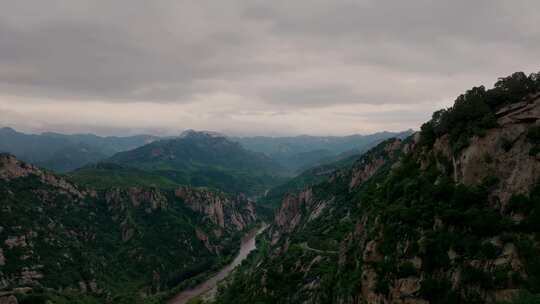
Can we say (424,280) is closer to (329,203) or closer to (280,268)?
(280,268)

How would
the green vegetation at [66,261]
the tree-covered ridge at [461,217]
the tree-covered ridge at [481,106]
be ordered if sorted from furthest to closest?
the green vegetation at [66,261], the tree-covered ridge at [481,106], the tree-covered ridge at [461,217]

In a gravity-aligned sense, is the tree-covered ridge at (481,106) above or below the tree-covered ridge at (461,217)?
above

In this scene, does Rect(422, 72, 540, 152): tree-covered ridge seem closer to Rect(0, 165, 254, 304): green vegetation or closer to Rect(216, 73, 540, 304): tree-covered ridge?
Rect(216, 73, 540, 304): tree-covered ridge

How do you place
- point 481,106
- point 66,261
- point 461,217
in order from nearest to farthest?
1. point 461,217
2. point 481,106
3. point 66,261

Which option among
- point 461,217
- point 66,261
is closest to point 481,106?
point 461,217

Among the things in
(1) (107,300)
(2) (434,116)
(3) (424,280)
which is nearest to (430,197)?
(3) (424,280)

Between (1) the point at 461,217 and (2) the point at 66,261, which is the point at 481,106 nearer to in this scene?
(1) the point at 461,217

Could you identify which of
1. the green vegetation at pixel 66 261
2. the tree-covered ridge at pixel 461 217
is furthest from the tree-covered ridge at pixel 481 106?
the green vegetation at pixel 66 261

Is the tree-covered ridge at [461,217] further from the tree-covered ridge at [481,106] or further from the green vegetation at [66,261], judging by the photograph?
the green vegetation at [66,261]
